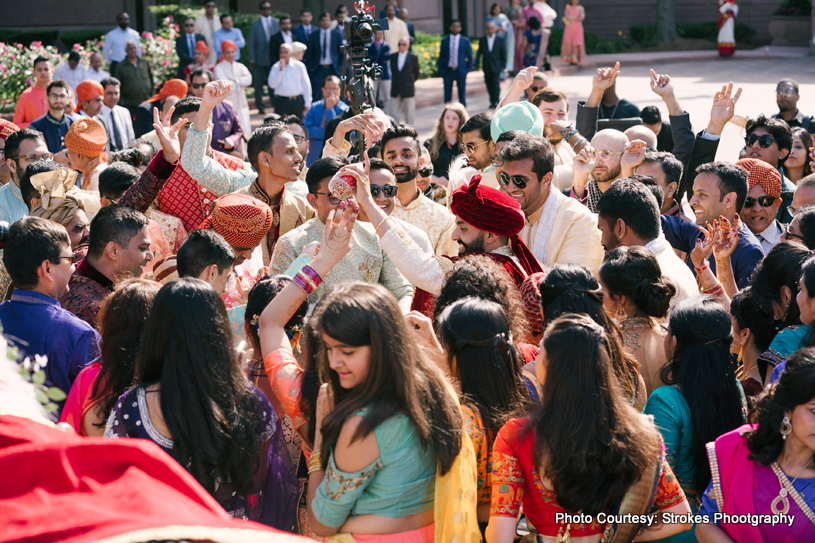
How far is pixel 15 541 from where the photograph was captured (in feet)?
2.88

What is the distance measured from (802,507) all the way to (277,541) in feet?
6.07

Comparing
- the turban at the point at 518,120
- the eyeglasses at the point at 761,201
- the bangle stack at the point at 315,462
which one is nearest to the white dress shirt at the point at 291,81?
the turban at the point at 518,120

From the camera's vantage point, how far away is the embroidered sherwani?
12.8 ft

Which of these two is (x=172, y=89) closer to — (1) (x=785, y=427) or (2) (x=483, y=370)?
(2) (x=483, y=370)

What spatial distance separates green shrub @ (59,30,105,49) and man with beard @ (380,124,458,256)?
15.6 metres

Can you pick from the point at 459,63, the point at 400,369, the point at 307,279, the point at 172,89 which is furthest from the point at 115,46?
the point at 400,369

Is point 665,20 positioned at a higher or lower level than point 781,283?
higher

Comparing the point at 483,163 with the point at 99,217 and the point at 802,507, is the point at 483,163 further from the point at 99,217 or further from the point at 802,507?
the point at 802,507

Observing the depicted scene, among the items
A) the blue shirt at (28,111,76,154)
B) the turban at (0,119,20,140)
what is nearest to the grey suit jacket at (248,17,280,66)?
the blue shirt at (28,111,76,154)

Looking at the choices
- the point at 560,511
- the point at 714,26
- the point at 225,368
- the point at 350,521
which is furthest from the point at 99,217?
the point at 714,26

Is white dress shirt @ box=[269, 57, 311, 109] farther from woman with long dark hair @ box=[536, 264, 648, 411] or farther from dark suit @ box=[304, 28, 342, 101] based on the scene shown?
woman with long dark hair @ box=[536, 264, 648, 411]

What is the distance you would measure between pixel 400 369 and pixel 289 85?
1205cm

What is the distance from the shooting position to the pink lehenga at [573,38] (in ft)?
70.9

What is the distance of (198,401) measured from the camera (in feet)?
7.47
